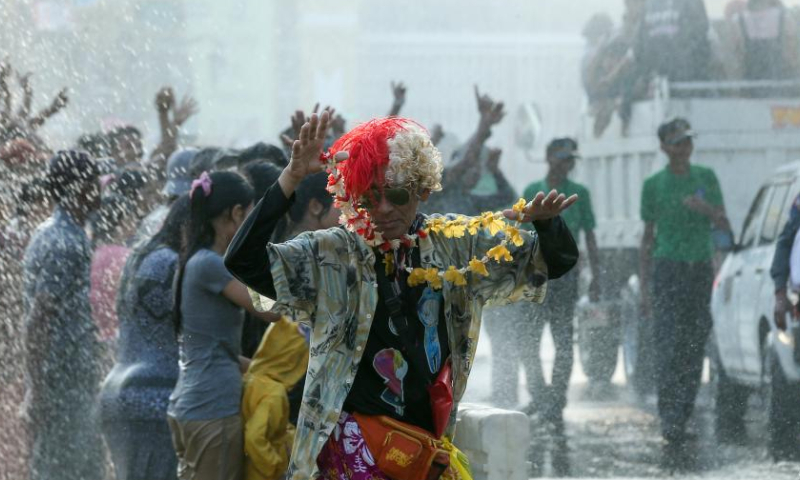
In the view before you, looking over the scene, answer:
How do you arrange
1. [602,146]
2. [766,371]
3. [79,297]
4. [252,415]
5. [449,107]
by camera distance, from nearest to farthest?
1. [252,415]
2. [79,297]
3. [766,371]
4. [602,146]
5. [449,107]

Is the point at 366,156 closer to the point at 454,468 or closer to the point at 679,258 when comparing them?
the point at 454,468

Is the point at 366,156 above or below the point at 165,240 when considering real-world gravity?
above

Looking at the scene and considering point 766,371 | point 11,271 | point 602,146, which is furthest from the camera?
point 602,146

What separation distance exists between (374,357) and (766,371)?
5.44 m

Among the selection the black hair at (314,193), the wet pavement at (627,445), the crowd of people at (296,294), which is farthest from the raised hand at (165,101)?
the black hair at (314,193)

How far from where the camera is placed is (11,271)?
771 cm

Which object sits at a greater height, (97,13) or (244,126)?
(97,13)

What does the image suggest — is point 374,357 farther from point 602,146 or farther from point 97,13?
point 97,13

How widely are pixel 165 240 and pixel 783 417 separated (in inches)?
158

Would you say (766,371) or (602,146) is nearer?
(766,371)

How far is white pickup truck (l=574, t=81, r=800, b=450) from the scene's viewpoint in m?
9.83

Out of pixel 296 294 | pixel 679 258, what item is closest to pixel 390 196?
pixel 296 294

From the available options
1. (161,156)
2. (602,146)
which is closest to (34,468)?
(161,156)

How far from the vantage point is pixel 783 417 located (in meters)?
8.48
